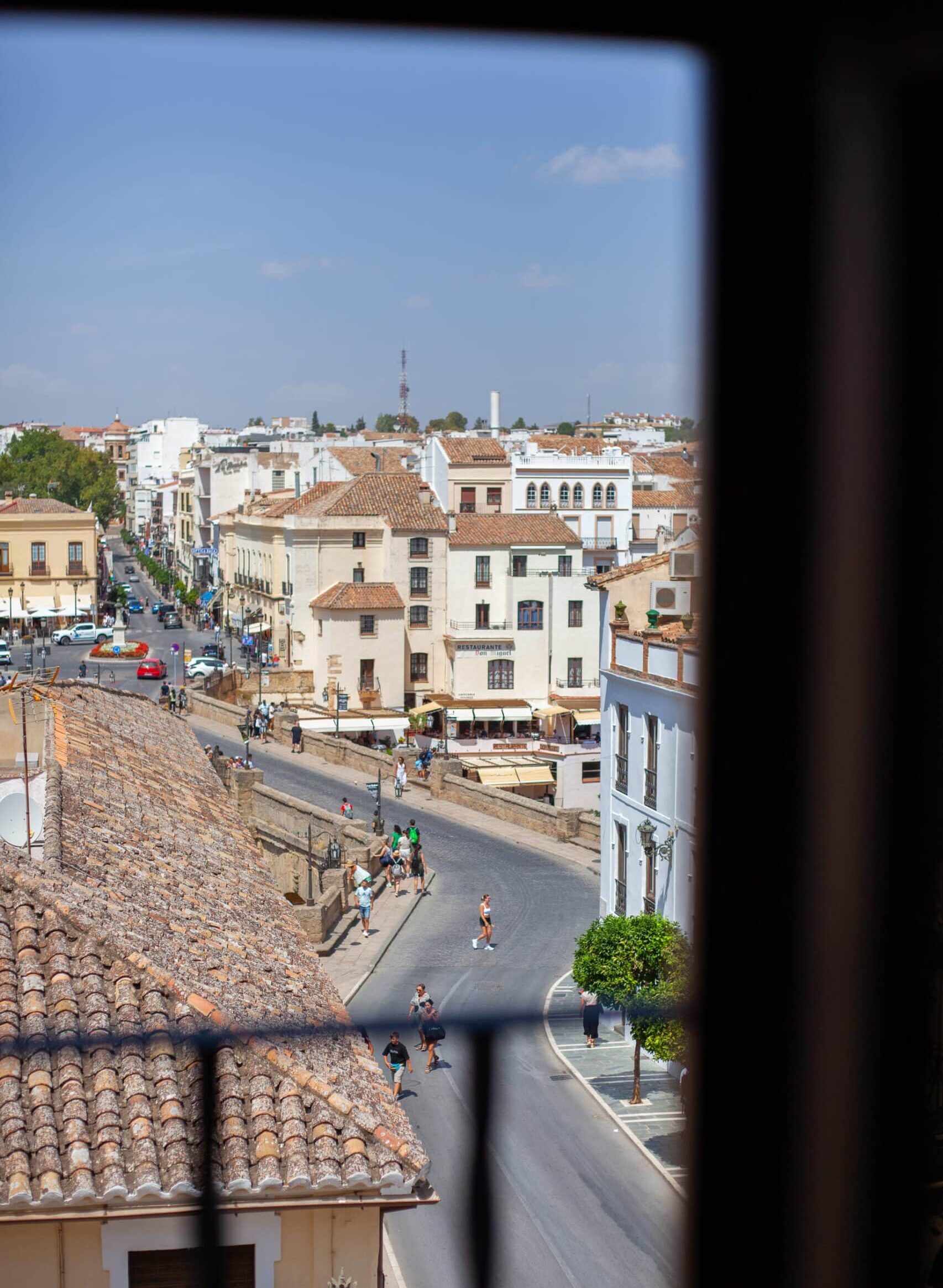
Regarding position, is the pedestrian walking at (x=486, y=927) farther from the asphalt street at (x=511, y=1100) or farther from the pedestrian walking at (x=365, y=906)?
the pedestrian walking at (x=365, y=906)

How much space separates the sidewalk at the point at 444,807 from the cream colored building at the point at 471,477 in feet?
36.9

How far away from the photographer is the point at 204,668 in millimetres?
37812

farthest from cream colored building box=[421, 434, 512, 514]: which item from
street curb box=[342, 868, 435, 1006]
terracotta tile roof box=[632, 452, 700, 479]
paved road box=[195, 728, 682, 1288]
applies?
street curb box=[342, 868, 435, 1006]

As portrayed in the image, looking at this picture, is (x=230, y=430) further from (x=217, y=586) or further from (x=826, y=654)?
(x=826, y=654)

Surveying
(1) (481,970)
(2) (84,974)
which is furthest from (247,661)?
(2) (84,974)

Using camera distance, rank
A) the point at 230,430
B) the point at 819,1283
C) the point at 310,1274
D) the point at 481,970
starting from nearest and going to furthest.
Answer: 1. the point at 819,1283
2. the point at 310,1274
3. the point at 481,970
4. the point at 230,430

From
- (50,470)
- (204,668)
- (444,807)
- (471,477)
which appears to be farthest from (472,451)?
(444,807)

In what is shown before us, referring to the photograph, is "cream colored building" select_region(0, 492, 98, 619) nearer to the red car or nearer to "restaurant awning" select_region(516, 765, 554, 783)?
the red car

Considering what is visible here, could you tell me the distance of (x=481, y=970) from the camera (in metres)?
15.9

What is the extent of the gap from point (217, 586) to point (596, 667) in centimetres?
1674

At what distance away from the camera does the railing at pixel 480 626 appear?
37.6 meters

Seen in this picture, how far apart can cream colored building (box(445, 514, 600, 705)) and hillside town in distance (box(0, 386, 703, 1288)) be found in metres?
0.08

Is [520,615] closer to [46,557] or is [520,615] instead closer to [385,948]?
[46,557]

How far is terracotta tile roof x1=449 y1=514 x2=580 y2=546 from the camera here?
37.6 m
